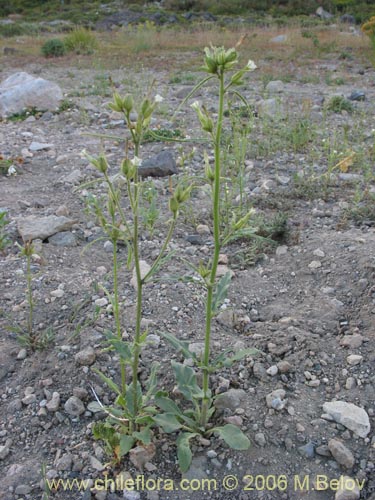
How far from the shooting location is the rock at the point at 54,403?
2.15m

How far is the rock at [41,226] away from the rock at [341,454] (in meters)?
2.20

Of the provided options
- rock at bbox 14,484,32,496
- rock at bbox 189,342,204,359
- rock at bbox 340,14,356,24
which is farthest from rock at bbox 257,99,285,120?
rock at bbox 340,14,356,24

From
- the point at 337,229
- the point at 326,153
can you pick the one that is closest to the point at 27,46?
the point at 326,153

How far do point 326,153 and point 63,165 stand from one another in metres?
2.32

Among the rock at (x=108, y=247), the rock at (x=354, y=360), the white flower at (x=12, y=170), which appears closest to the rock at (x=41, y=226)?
the rock at (x=108, y=247)

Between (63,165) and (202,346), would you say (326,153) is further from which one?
(202,346)

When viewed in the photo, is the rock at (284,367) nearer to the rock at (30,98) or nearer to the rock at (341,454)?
the rock at (341,454)

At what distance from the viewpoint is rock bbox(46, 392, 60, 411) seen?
2146 mm

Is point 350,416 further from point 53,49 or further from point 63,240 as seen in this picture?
point 53,49

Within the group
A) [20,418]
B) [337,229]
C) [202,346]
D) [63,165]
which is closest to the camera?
[20,418]

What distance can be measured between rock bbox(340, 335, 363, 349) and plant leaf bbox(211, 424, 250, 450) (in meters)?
0.77

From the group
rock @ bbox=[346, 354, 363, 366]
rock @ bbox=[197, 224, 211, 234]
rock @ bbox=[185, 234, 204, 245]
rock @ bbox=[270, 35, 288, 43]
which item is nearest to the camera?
rock @ bbox=[346, 354, 363, 366]

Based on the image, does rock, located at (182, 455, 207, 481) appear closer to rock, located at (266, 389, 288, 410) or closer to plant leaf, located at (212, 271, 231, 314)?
rock, located at (266, 389, 288, 410)

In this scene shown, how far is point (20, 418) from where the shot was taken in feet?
7.02
